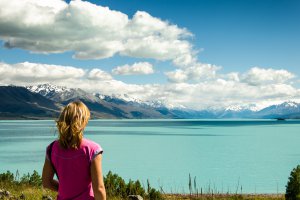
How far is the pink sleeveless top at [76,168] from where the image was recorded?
4598 millimetres

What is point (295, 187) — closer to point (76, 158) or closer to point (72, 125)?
point (76, 158)

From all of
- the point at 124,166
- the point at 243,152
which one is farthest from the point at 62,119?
the point at 243,152

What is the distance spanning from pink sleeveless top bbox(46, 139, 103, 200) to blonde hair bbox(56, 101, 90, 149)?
0.32 feet

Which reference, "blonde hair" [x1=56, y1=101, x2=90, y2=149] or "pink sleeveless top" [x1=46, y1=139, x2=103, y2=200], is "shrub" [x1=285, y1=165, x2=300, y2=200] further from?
"blonde hair" [x1=56, y1=101, x2=90, y2=149]

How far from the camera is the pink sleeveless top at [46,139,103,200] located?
4598 millimetres

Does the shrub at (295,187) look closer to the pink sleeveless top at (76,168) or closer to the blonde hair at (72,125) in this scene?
the pink sleeveless top at (76,168)

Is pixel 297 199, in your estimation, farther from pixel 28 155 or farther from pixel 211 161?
pixel 28 155

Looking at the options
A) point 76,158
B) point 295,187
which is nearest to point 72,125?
point 76,158

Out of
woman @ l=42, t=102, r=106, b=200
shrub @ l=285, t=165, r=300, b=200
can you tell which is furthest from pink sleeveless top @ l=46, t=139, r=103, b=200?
shrub @ l=285, t=165, r=300, b=200

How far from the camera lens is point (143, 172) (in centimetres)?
6781

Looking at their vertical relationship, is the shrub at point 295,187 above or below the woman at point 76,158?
below

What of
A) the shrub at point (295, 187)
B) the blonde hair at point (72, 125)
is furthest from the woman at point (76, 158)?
the shrub at point (295, 187)

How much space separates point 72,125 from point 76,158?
0.41 metres

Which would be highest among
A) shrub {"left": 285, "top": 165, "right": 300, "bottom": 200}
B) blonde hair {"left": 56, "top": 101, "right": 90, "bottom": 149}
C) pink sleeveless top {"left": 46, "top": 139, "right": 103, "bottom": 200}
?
blonde hair {"left": 56, "top": 101, "right": 90, "bottom": 149}
